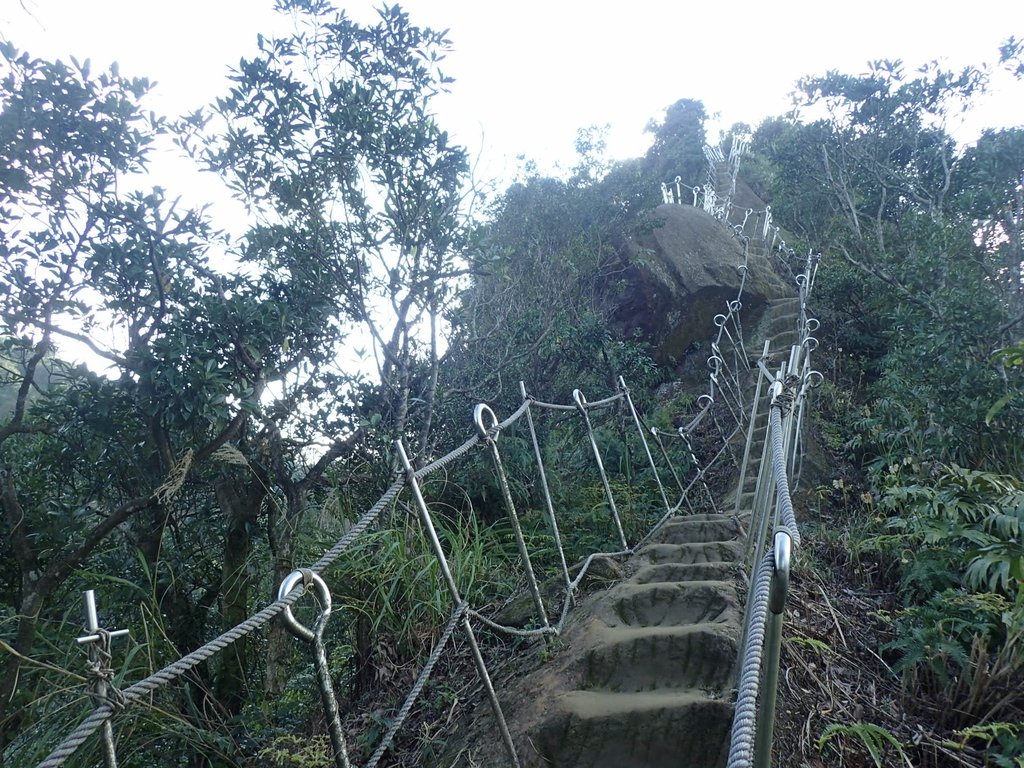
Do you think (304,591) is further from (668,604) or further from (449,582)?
(668,604)

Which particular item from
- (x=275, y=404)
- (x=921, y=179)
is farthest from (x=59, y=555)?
(x=921, y=179)

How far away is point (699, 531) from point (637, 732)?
1928 millimetres

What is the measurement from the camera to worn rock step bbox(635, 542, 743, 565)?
3.75 metres

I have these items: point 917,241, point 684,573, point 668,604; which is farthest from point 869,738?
point 917,241

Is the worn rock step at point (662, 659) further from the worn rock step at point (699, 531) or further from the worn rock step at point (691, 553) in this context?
the worn rock step at point (699, 531)

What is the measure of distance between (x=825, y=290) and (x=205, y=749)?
844cm

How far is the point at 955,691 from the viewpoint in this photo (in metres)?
2.77

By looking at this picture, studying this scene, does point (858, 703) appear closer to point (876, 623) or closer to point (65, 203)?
point (876, 623)

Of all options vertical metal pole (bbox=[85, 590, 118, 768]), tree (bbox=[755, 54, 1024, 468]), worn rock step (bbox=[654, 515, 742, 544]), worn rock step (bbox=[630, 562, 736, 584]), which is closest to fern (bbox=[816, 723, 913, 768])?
worn rock step (bbox=[630, 562, 736, 584])

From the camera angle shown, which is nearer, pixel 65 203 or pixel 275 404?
pixel 65 203

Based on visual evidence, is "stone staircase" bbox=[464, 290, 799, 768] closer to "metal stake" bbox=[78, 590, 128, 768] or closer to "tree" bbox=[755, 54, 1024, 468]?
"metal stake" bbox=[78, 590, 128, 768]

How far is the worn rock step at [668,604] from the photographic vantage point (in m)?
3.11

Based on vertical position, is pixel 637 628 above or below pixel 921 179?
below

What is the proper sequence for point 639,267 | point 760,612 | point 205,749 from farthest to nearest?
1. point 639,267
2. point 205,749
3. point 760,612
